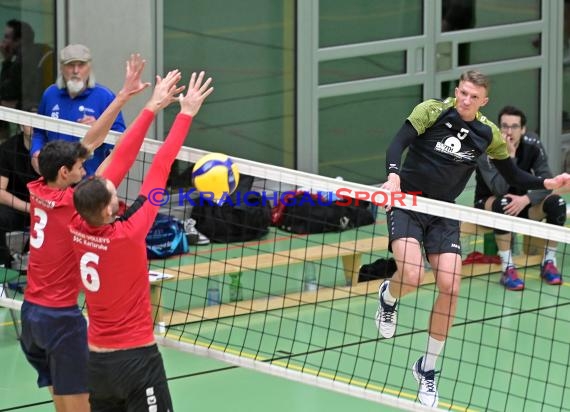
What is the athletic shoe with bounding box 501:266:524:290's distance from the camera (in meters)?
12.3

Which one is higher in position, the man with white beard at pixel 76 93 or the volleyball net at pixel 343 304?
the man with white beard at pixel 76 93

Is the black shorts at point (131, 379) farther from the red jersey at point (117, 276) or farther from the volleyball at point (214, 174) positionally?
the volleyball at point (214, 174)

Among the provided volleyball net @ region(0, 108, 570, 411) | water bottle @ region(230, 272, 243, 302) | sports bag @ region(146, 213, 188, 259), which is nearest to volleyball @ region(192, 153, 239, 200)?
volleyball net @ region(0, 108, 570, 411)

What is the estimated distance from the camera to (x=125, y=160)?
760cm

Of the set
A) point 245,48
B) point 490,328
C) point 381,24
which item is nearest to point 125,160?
point 490,328

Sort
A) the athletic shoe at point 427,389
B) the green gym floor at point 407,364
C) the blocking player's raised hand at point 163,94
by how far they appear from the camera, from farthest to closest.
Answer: the green gym floor at point 407,364 → the athletic shoe at point 427,389 → the blocking player's raised hand at point 163,94

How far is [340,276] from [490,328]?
5.95ft

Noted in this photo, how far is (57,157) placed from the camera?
7496mm

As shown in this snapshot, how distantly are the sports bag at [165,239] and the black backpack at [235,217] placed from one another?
0.71 meters

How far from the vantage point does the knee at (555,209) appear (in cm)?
1264

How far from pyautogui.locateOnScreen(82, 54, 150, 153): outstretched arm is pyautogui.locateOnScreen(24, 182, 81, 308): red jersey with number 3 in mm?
405

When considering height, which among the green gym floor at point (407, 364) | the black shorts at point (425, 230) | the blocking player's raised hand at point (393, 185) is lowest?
the green gym floor at point (407, 364)

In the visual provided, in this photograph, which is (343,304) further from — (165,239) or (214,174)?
(214,174)

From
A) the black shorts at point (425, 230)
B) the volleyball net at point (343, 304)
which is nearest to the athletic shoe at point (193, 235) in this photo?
the volleyball net at point (343, 304)
